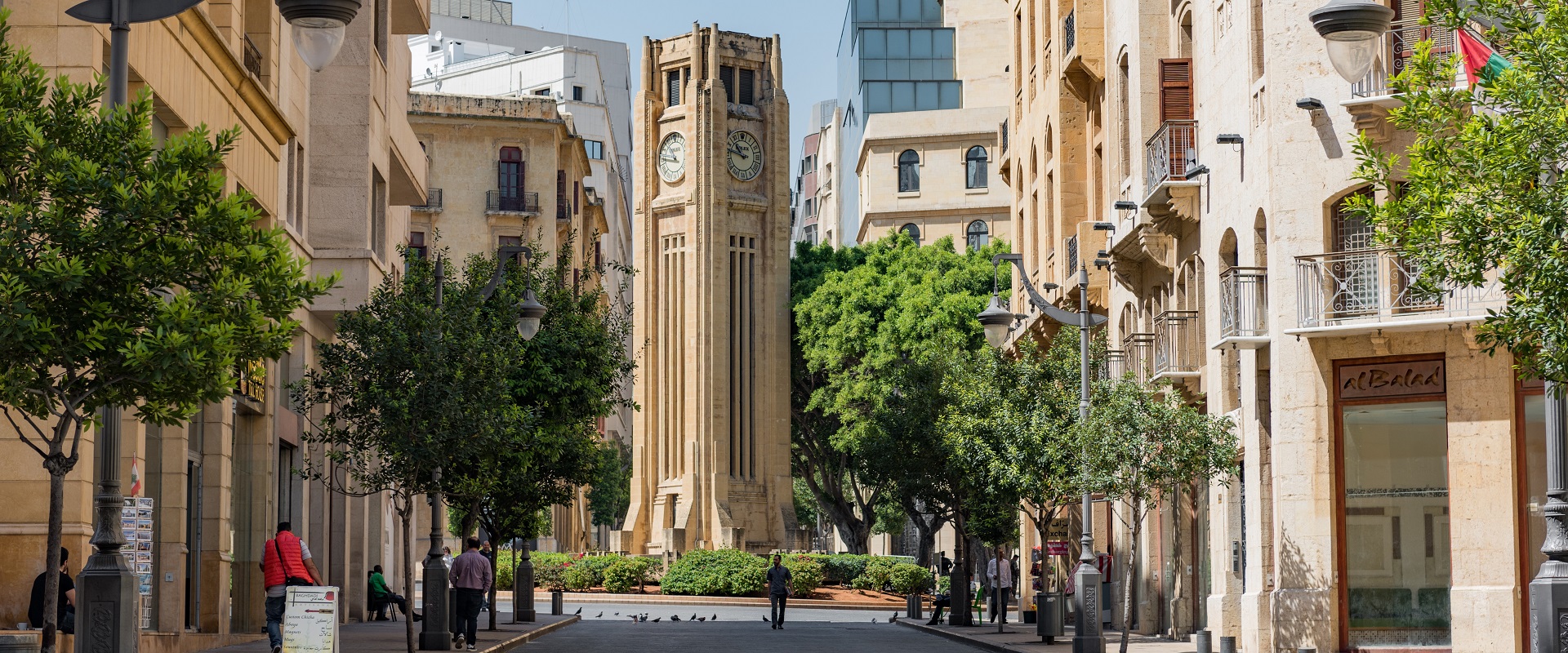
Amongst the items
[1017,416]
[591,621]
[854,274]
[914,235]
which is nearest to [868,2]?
[914,235]

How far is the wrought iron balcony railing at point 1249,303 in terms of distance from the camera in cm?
2675

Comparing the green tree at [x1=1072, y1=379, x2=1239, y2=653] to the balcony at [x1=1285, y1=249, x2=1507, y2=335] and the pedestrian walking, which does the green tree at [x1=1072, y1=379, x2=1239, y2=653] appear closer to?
the balcony at [x1=1285, y1=249, x2=1507, y2=335]

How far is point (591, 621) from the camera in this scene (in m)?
41.0

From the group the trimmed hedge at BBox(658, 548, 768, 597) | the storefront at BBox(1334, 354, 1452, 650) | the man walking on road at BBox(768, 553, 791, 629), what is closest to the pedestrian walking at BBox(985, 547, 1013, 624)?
the man walking on road at BBox(768, 553, 791, 629)

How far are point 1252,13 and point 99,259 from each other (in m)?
18.8

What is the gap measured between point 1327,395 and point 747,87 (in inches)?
2271

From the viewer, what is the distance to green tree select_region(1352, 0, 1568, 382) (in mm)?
12969

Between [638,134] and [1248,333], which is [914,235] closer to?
[638,134]

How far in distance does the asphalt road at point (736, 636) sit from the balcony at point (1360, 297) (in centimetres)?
804

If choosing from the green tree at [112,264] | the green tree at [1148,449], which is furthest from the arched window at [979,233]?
the green tree at [112,264]

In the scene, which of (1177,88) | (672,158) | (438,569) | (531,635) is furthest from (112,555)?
(672,158)

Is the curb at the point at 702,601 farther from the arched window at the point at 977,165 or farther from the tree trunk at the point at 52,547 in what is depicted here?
the tree trunk at the point at 52,547

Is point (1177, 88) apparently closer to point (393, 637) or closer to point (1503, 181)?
point (393, 637)

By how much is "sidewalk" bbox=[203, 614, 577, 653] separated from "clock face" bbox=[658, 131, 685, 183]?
42918 mm
